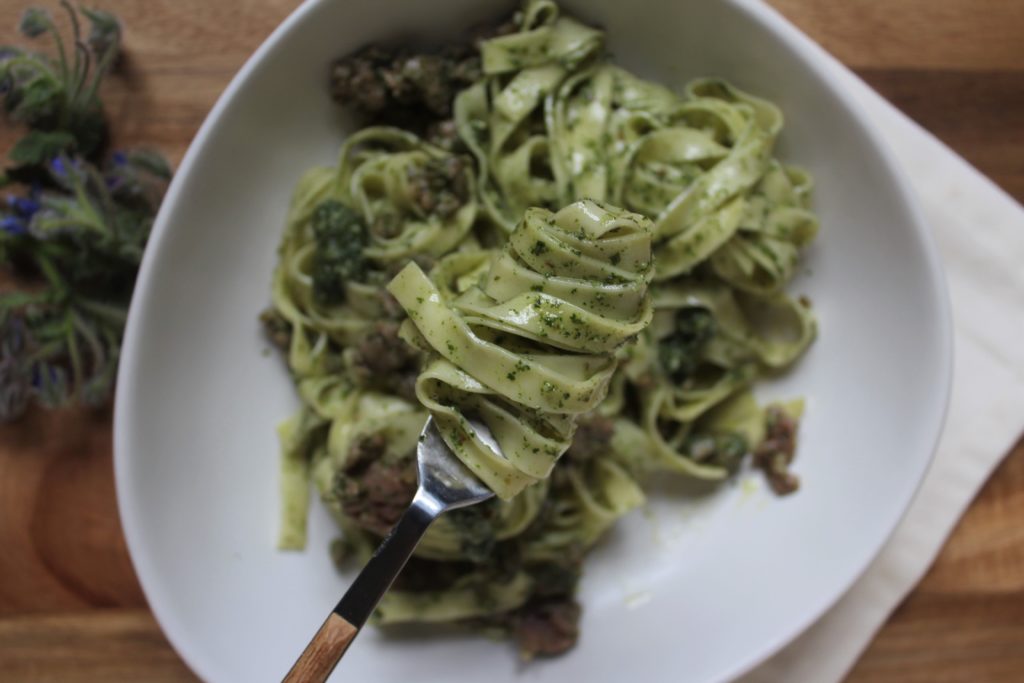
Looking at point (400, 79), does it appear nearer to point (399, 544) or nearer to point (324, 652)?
point (399, 544)

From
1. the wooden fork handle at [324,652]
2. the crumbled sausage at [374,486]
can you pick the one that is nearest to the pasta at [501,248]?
the crumbled sausage at [374,486]

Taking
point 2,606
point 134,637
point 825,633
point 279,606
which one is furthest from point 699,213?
Result: point 2,606

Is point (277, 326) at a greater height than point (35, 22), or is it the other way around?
point (35, 22)

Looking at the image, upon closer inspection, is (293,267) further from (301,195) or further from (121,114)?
(121,114)

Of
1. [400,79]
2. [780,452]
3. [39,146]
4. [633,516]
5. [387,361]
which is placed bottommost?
[633,516]

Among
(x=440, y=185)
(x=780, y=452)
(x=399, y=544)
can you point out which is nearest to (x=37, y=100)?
(x=440, y=185)

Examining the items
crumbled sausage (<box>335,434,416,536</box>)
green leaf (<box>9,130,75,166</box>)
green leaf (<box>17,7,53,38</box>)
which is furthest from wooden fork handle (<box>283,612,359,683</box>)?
green leaf (<box>17,7,53,38</box>)
